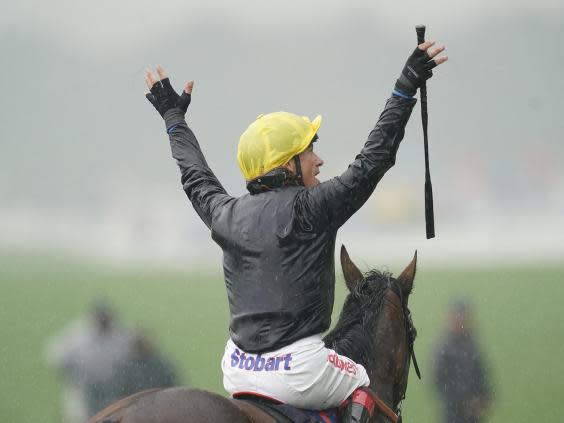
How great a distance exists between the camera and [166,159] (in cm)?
873

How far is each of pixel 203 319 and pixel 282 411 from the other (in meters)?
5.29

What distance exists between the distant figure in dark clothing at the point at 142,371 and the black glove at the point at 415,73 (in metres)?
4.13

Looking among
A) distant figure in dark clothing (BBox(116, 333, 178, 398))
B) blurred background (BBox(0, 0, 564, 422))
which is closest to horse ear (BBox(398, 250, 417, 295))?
distant figure in dark clothing (BBox(116, 333, 178, 398))

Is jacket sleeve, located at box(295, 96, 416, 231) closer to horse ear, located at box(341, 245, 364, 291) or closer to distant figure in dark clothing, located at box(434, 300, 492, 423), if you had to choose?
horse ear, located at box(341, 245, 364, 291)

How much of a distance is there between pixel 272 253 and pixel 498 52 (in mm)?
6277

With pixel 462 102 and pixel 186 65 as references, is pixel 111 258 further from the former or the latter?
pixel 462 102

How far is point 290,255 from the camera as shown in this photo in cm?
311

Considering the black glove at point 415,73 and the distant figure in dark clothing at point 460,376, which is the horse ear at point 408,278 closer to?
the black glove at point 415,73

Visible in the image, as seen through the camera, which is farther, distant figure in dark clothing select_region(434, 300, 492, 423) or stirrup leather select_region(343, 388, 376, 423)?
distant figure in dark clothing select_region(434, 300, 492, 423)

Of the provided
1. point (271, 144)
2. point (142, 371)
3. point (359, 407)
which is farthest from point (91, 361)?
point (271, 144)

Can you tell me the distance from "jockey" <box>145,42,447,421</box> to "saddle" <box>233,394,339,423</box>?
0.08 ft

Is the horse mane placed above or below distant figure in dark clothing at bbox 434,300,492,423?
Result: above

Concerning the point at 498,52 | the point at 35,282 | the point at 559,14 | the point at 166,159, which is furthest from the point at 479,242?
the point at 35,282

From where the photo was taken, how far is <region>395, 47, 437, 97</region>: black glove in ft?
10.5
